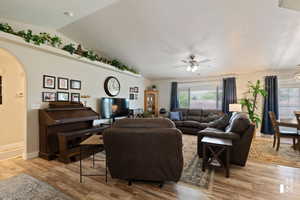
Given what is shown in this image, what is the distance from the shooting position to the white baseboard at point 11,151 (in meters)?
3.12

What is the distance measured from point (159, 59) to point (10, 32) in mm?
3774

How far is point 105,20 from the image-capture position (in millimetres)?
3334

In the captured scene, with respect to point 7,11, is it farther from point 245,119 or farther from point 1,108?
point 245,119

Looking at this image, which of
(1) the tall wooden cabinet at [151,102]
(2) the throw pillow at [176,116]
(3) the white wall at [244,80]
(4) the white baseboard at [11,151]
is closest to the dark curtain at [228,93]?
(3) the white wall at [244,80]

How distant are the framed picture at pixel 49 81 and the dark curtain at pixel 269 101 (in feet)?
22.4

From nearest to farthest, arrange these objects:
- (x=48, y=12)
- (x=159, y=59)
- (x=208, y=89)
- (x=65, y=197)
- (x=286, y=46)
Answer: (x=65, y=197) → (x=48, y=12) → (x=286, y=46) → (x=159, y=59) → (x=208, y=89)

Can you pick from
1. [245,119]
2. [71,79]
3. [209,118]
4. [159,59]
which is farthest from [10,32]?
[209,118]

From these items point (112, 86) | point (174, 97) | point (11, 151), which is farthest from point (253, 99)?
point (11, 151)

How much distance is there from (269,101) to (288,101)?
2.25ft

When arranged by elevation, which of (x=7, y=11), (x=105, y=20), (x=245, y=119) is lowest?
(x=245, y=119)

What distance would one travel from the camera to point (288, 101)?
5180 mm

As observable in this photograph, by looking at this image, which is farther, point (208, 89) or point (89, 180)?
point (208, 89)

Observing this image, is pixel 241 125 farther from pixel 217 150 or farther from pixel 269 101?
pixel 269 101

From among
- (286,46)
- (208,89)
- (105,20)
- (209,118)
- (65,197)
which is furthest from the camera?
(208,89)
